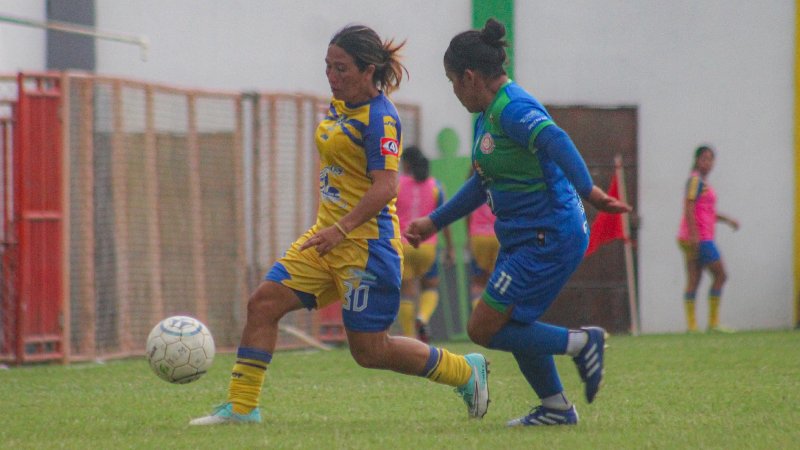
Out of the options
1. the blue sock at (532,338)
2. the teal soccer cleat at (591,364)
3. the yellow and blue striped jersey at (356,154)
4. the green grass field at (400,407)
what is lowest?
the green grass field at (400,407)

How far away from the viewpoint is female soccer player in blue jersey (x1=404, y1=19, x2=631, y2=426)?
6152 millimetres

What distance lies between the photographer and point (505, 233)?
627 cm

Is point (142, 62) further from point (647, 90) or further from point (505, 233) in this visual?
point (505, 233)

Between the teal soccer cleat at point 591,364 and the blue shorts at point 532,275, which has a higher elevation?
the blue shorts at point 532,275

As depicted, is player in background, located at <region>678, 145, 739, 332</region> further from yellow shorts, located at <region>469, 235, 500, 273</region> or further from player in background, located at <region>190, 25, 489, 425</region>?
player in background, located at <region>190, 25, 489, 425</region>

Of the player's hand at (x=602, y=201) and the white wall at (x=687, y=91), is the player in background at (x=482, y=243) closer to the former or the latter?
the white wall at (x=687, y=91)

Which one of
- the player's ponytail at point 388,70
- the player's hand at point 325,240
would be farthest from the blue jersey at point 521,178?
the player's hand at point 325,240

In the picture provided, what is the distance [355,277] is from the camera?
6434 millimetres

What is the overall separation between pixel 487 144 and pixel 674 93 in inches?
443

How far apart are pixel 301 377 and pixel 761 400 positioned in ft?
11.6

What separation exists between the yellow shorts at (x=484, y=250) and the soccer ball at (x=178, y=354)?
24.6 feet

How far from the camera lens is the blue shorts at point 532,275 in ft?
20.2

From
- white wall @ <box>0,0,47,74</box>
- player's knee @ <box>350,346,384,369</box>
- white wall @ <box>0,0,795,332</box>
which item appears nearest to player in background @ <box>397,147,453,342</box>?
white wall @ <box>0,0,795,332</box>

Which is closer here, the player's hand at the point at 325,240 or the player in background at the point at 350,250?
the player's hand at the point at 325,240
